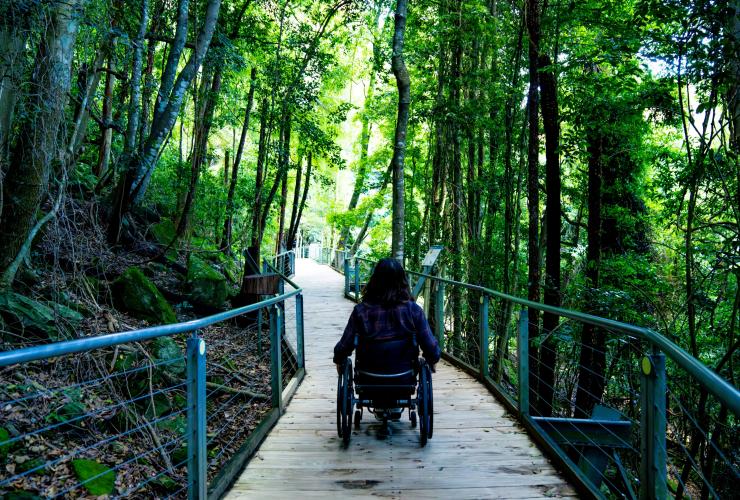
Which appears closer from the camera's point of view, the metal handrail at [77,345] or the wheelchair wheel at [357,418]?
the metal handrail at [77,345]

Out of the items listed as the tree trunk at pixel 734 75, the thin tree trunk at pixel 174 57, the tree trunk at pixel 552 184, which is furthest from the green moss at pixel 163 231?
the tree trunk at pixel 734 75

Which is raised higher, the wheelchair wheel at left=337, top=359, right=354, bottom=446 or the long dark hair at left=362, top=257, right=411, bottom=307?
the long dark hair at left=362, top=257, right=411, bottom=307

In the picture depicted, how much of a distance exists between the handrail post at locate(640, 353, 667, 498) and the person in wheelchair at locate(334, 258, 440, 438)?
1.45 metres

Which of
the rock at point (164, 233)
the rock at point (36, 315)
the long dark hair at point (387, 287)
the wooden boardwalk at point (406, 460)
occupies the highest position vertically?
the rock at point (164, 233)

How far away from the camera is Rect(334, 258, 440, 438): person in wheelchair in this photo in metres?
3.40

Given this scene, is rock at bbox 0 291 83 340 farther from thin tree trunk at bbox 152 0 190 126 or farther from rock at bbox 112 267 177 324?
thin tree trunk at bbox 152 0 190 126

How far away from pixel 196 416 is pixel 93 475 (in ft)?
6.54

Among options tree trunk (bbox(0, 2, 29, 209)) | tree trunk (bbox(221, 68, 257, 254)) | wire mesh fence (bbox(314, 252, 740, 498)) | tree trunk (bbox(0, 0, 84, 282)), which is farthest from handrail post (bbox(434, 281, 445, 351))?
tree trunk (bbox(221, 68, 257, 254))

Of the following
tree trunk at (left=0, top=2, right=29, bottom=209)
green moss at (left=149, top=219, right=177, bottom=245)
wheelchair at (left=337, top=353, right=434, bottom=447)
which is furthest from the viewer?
green moss at (left=149, top=219, right=177, bottom=245)

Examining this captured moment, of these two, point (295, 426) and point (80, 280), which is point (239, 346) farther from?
point (295, 426)

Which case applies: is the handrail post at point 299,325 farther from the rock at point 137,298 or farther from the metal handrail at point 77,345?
the metal handrail at point 77,345

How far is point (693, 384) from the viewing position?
584 centimetres

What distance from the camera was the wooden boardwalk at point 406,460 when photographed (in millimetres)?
2871

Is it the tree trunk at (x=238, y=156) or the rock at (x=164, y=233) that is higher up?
the tree trunk at (x=238, y=156)
